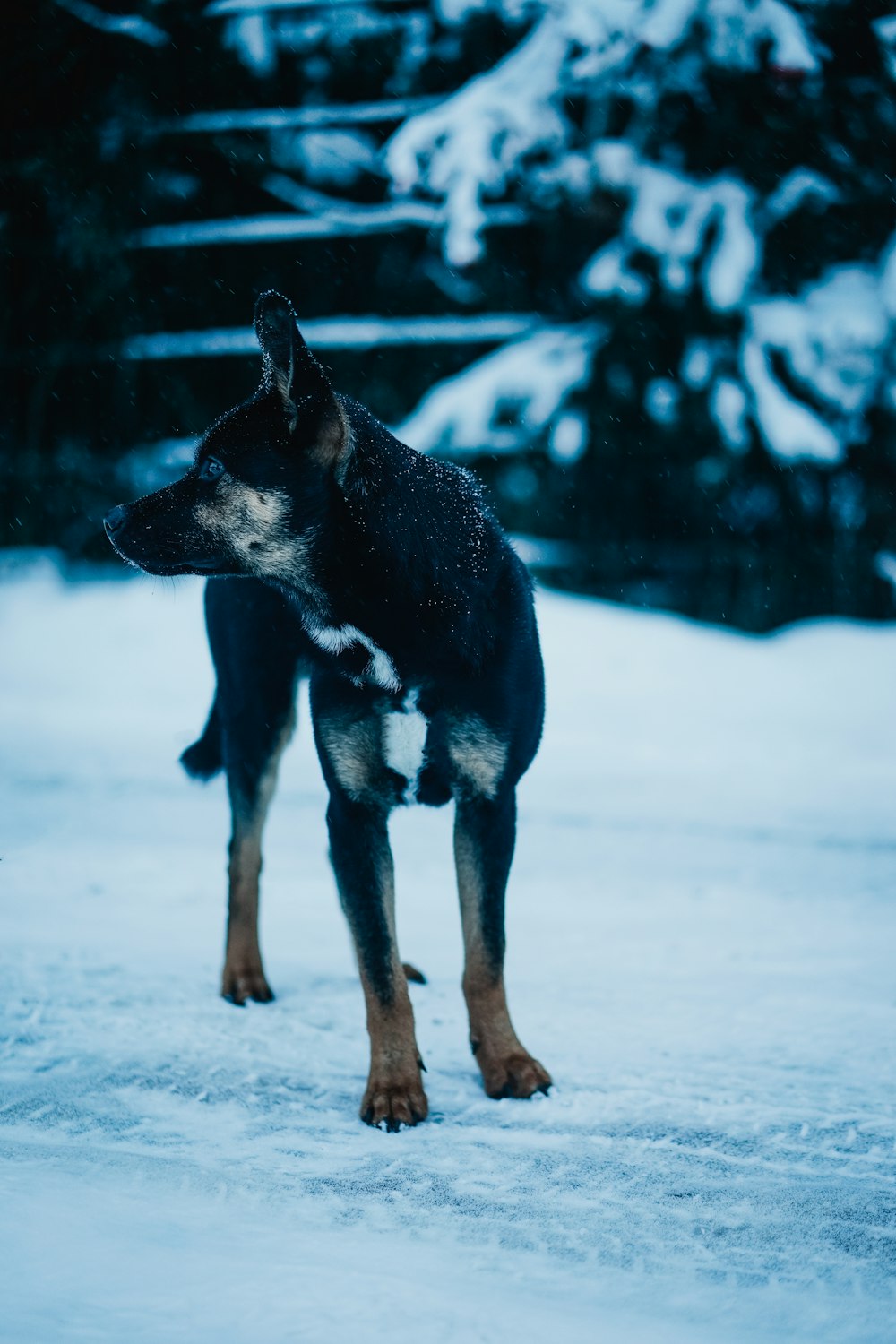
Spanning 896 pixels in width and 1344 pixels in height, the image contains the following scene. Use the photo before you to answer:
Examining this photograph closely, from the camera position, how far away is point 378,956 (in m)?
2.84

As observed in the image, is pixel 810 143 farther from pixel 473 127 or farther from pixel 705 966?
pixel 705 966

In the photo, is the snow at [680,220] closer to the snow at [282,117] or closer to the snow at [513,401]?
the snow at [513,401]

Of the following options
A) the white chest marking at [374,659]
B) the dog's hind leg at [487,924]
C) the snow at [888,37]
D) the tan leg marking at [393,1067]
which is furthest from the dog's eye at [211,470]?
the snow at [888,37]

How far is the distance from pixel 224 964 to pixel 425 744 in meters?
1.23

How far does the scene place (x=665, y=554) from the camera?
9102 millimetres

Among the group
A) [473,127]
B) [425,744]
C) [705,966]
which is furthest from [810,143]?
[425,744]

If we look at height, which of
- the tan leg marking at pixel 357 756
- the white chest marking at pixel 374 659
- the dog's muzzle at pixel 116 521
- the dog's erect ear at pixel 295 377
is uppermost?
the dog's erect ear at pixel 295 377

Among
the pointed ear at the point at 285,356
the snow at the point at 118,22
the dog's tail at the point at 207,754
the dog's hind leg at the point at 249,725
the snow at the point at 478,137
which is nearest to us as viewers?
the pointed ear at the point at 285,356

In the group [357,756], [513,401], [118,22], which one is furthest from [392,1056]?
[118,22]

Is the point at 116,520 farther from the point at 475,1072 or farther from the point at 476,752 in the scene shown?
the point at 475,1072

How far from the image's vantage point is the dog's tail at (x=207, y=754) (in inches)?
167

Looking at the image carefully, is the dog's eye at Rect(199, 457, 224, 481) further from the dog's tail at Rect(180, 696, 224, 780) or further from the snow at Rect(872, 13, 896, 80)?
the snow at Rect(872, 13, 896, 80)

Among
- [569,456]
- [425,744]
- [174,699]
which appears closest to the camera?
[425,744]

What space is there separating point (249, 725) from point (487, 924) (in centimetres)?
106
